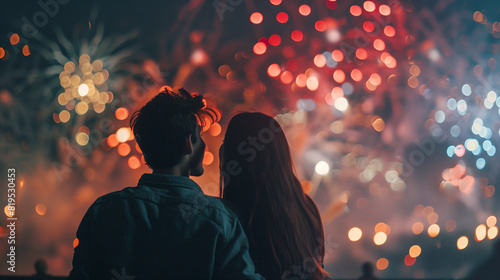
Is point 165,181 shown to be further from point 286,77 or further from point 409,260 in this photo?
point 409,260

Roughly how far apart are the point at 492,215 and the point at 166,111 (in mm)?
4184

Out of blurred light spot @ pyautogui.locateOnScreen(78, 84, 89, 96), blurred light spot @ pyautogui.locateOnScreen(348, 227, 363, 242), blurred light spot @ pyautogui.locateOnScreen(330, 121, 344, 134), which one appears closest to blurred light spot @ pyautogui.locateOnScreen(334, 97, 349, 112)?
blurred light spot @ pyautogui.locateOnScreen(330, 121, 344, 134)

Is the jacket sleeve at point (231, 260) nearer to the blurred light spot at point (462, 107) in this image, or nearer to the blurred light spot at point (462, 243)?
the blurred light spot at point (462, 243)

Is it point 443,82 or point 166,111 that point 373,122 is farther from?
point 166,111

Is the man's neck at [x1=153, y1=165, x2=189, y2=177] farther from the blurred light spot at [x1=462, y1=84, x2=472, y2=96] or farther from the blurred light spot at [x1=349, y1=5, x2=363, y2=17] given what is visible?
the blurred light spot at [x1=462, y1=84, x2=472, y2=96]

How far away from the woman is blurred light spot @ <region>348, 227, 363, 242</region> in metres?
2.79

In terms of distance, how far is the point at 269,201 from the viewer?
98 centimetres

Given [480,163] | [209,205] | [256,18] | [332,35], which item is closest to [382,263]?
[480,163]

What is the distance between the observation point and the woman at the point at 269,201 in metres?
0.97

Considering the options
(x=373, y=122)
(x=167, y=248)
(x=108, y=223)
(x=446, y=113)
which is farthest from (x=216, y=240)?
(x=446, y=113)

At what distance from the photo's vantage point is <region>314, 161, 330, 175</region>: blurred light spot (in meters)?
3.81

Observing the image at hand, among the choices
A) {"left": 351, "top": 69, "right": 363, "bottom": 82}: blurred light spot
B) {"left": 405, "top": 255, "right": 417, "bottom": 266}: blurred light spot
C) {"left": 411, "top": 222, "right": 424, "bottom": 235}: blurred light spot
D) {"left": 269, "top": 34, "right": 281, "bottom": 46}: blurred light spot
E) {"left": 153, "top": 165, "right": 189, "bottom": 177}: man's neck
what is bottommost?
{"left": 405, "top": 255, "right": 417, "bottom": 266}: blurred light spot

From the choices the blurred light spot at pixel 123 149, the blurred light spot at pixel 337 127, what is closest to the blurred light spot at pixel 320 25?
the blurred light spot at pixel 337 127

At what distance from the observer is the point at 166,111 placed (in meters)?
0.87
